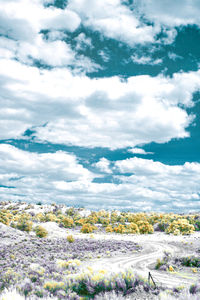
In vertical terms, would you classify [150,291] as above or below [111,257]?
above

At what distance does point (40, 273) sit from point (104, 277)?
5.56 m

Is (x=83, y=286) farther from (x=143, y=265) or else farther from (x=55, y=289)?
(x=143, y=265)

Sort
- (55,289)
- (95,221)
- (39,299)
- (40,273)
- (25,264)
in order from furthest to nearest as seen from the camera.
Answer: (95,221) < (25,264) < (40,273) < (55,289) < (39,299)

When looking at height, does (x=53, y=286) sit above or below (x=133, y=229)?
above

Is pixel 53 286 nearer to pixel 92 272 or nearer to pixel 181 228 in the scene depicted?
pixel 92 272

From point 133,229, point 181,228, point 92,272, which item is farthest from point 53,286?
point 181,228

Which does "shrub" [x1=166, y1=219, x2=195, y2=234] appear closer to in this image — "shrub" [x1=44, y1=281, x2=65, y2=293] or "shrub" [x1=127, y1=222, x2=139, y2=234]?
"shrub" [x1=127, y1=222, x2=139, y2=234]

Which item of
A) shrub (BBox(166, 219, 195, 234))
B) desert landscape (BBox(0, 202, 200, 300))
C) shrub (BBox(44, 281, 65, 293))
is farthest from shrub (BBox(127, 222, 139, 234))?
shrub (BBox(44, 281, 65, 293))

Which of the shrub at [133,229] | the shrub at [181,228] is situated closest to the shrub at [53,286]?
the shrub at [133,229]

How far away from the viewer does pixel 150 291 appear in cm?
912

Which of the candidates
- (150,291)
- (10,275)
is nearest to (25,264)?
(10,275)

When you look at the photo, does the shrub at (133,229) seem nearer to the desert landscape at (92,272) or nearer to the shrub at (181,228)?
the shrub at (181,228)

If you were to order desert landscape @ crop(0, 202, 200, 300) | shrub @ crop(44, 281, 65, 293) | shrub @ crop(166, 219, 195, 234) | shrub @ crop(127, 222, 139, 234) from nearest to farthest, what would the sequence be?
desert landscape @ crop(0, 202, 200, 300) → shrub @ crop(44, 281, 65, 293) → shrub @ crop(166, 219, 195, 234) → shrub @ crop(127, 222, 139, 234)

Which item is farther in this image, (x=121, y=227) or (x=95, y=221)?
(x=95, y=221)
